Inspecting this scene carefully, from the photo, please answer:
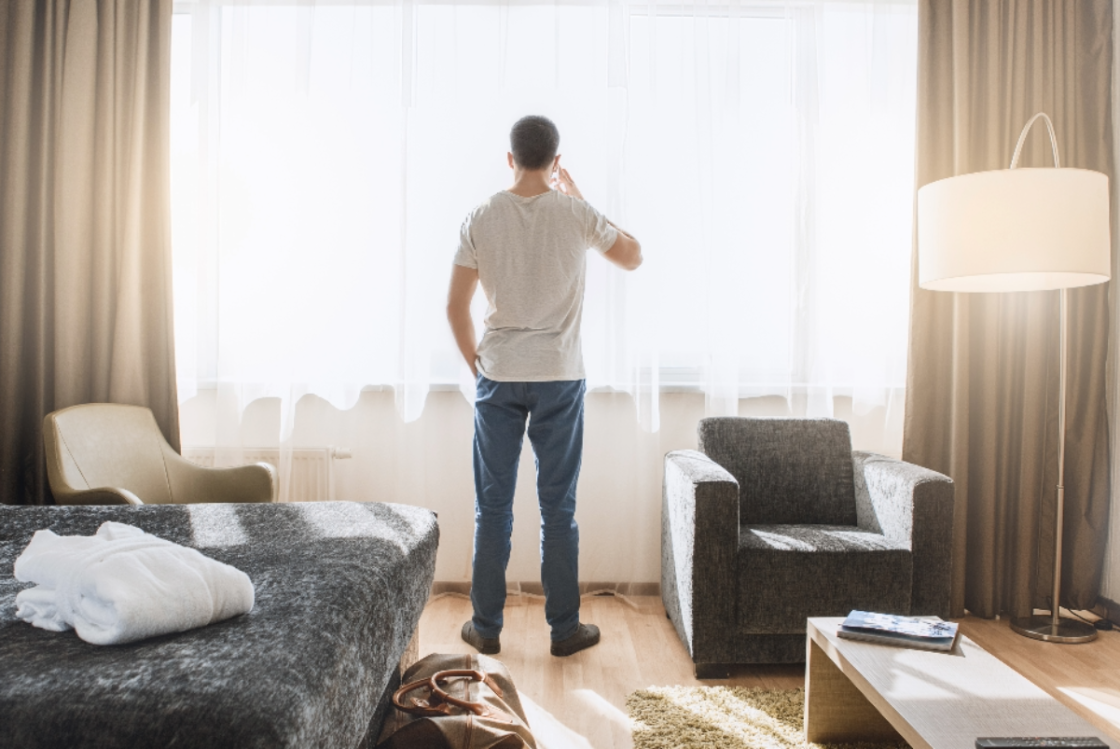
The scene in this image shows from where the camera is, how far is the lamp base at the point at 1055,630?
2.54 meters

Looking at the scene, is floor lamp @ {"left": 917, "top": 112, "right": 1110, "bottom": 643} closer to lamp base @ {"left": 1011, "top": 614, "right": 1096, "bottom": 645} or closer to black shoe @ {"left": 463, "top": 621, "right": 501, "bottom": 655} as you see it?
lamp base @ {"left": 1011, "top": 614, "right": 1096, "bottom": 645}

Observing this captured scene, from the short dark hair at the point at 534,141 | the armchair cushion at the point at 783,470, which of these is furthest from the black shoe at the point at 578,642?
the short dark hair at the point at 534,141

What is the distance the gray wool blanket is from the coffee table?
880 mm

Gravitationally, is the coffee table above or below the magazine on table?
below

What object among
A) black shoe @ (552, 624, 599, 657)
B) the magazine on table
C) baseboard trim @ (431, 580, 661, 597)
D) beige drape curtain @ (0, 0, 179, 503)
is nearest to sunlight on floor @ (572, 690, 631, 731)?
black shoe @ (552, 624, 599, 657)

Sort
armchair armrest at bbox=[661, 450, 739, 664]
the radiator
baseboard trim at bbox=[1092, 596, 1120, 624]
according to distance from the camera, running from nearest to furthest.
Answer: armchair armrest at bbox=[661, 450, 739, 664] < baseboard trim at bbox=[1092, 596, 1120, 624] < the radiator

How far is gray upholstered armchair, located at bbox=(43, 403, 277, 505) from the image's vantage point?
7.52 ft

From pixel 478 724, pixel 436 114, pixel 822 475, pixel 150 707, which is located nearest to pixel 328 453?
pixel 436 114

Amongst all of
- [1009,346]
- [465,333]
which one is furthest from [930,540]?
[465,333]

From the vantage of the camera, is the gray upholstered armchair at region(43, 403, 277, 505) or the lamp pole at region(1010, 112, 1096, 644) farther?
the lamp pole at region(1010, 112, 1096, 644)

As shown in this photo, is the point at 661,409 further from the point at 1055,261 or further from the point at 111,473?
the point at 111,473

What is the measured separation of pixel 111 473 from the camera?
2449 millimetres

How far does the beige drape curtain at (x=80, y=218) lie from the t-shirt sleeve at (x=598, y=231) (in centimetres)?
161

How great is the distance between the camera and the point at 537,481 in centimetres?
230
